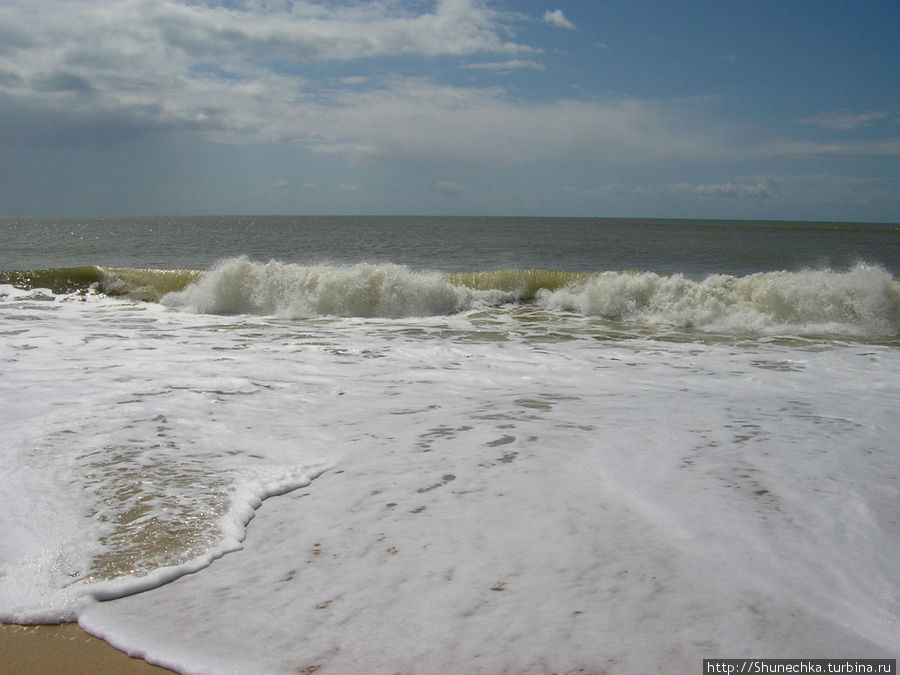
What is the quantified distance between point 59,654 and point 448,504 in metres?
1.78

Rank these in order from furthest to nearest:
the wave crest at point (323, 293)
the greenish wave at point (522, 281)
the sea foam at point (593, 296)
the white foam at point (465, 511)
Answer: the greenish wave at point (522, 281)
the wave crest at point (323, 293)
the sea foam at point (593, 296)
the white foam at point (465, 511)

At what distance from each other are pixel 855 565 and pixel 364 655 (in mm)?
2117

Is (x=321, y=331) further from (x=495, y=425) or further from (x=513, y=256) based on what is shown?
(x=513, y=256)

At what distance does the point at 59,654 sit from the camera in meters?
2.27

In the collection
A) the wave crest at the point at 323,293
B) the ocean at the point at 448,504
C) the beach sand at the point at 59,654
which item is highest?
the wave crest at the point at 323,293

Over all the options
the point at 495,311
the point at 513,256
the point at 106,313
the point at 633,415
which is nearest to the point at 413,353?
the point at 633,415

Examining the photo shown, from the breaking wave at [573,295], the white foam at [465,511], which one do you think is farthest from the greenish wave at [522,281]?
the white foam at [465,511]

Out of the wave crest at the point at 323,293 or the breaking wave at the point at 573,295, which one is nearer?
the breaking wave at the point at 573,295

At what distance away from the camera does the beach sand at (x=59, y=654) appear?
2201 mm

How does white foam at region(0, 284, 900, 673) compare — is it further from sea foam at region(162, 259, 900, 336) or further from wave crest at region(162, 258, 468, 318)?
wave crest at region(162, 258, 468, 318)

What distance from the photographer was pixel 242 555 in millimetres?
2904

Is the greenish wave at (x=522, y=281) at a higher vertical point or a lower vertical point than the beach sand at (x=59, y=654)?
higher

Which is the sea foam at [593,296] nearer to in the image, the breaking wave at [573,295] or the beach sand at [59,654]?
the breaking wave at [573,295]

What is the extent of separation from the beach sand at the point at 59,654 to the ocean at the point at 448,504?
0.04 m
